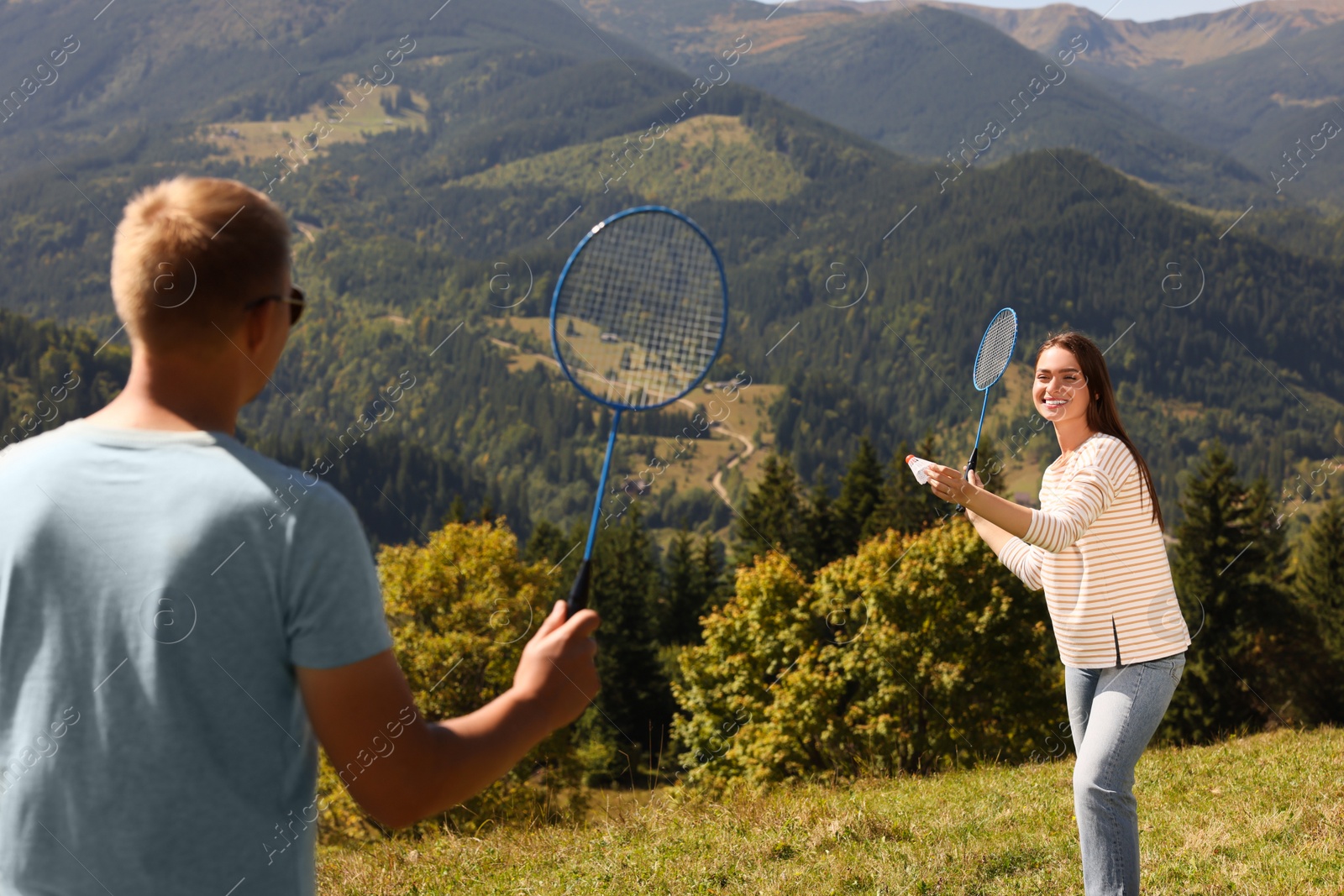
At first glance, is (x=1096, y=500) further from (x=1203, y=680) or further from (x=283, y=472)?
(x=1203, y=680)

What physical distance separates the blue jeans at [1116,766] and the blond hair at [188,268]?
3.84 m

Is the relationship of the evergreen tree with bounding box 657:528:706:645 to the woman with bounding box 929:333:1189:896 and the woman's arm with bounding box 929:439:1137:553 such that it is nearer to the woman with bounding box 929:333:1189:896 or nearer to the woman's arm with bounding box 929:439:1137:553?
the woman with bounding box 929:333:1189:896

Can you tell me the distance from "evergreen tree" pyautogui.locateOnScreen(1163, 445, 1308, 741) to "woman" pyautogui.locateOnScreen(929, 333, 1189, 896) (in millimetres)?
39233

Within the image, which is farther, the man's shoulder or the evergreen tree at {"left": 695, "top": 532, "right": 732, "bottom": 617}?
the evergreen tree at {"left": 695, "top": 532, "right": 732, "bottom": 617}

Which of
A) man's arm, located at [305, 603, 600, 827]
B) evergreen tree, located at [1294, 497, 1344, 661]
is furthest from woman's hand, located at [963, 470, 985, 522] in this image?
evergreen tree, located at [1294, 497, 1344, 661]

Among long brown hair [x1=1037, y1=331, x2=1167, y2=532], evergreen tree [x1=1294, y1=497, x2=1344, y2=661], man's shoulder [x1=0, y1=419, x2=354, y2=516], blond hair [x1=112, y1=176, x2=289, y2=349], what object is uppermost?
blond hair [x1=112, y1=176, x2=289, y2=349]

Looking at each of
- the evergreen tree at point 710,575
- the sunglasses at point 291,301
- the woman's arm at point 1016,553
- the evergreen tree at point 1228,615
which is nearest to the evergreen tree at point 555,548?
the evergreen tree at point 710,575

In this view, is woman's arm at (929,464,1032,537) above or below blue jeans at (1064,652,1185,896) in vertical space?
above

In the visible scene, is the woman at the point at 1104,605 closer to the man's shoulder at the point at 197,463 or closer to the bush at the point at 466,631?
the man's shoulder at the point at 197,463

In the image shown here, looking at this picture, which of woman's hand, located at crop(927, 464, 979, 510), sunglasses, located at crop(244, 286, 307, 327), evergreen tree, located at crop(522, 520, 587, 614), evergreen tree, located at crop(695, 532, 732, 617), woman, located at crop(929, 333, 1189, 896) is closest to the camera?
sunglasses, located at crop(244, 286, 307, 327)

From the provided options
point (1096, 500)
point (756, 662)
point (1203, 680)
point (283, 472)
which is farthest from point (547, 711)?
point (1203, 680)

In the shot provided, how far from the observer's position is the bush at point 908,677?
31.1 metres

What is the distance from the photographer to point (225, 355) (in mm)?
1986

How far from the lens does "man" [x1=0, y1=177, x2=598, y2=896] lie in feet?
6.03
